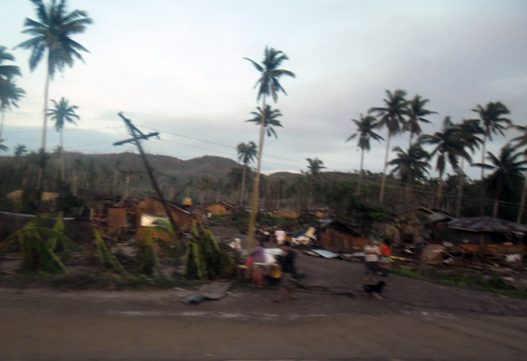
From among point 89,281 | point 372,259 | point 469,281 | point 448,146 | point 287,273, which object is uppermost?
point 448,146

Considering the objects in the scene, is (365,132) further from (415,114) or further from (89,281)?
(89,281)

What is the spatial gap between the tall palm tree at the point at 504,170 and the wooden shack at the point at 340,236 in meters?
21.4

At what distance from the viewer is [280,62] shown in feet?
118

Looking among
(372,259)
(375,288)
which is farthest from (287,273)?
(372,259)

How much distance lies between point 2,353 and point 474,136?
165ft

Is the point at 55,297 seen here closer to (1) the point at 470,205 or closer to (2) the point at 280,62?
(2) the point at 280,62

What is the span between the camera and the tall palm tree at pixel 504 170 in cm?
4484

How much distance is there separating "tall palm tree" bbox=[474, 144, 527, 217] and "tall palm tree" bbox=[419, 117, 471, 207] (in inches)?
88.6

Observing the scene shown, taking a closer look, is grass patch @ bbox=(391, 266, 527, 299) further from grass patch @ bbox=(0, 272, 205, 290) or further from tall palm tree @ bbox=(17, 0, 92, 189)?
tall palm tree @ bbox=(17, 0, 92, 189)

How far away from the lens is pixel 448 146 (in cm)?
4784

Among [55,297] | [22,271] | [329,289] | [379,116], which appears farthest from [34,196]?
[379,116]

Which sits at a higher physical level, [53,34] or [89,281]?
[53,34]

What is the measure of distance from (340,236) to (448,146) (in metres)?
23.7

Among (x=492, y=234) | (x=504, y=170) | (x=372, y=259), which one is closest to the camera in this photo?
(x=372, y=259)
